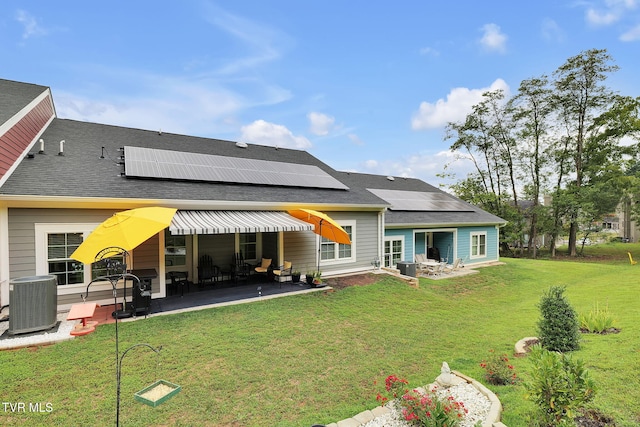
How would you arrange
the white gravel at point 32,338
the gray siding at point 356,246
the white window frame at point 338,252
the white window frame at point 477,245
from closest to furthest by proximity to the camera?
the white gravel at point 32,338 → the gray siding at point 356,246 → the white window frame at point 338,252 → the white window frame at point 477,245

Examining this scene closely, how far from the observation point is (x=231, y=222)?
10258 mm

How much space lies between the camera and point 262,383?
18.2 ft

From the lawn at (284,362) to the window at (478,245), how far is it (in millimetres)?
10958

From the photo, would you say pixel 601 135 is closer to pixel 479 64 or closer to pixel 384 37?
pixel 479 64

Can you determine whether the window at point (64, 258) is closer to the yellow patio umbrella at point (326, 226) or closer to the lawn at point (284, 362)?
the lawn at point (284, 362)

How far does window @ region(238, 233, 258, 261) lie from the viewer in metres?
14.5

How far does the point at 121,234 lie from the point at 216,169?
6.72m

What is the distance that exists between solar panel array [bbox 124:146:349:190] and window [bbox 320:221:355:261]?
2779 mm

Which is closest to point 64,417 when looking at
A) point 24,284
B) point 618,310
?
point 24,284

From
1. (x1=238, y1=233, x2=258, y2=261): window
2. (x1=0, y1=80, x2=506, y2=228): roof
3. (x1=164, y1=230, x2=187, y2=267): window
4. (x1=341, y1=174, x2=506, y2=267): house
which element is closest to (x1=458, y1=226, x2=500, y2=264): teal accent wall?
(x1=341, y1=174, x2=506, y2=267): house

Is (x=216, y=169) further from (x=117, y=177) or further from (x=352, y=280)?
(x=352, y=280)

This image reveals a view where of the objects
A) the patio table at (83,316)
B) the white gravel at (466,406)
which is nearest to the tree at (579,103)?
the white gravel at (466,406)

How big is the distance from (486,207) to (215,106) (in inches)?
1249

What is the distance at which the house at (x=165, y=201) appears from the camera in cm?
880
